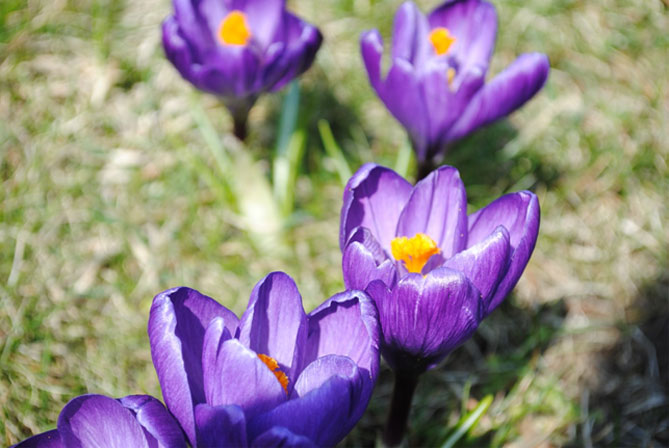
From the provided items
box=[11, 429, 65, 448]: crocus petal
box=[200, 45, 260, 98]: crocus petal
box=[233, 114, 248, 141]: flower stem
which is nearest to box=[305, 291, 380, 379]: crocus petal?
box=[11, 429, 65, 448]: crocus petal

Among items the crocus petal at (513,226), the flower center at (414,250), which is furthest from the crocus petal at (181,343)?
the crocus petal at (513,226)

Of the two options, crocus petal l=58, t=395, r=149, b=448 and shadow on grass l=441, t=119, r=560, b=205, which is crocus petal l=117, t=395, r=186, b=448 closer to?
crocus petal l=58, t=395, r=149, b=448

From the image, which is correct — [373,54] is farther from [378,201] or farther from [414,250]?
[414,250]

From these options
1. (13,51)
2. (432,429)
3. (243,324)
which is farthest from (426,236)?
(13,51)

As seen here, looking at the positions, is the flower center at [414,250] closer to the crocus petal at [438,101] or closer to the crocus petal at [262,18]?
the crocus petal at [438,101]

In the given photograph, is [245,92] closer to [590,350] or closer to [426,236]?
[426,236]

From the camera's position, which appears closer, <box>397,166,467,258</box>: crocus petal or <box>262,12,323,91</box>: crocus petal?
<box>397,166,467,258</box>: crocus petal
